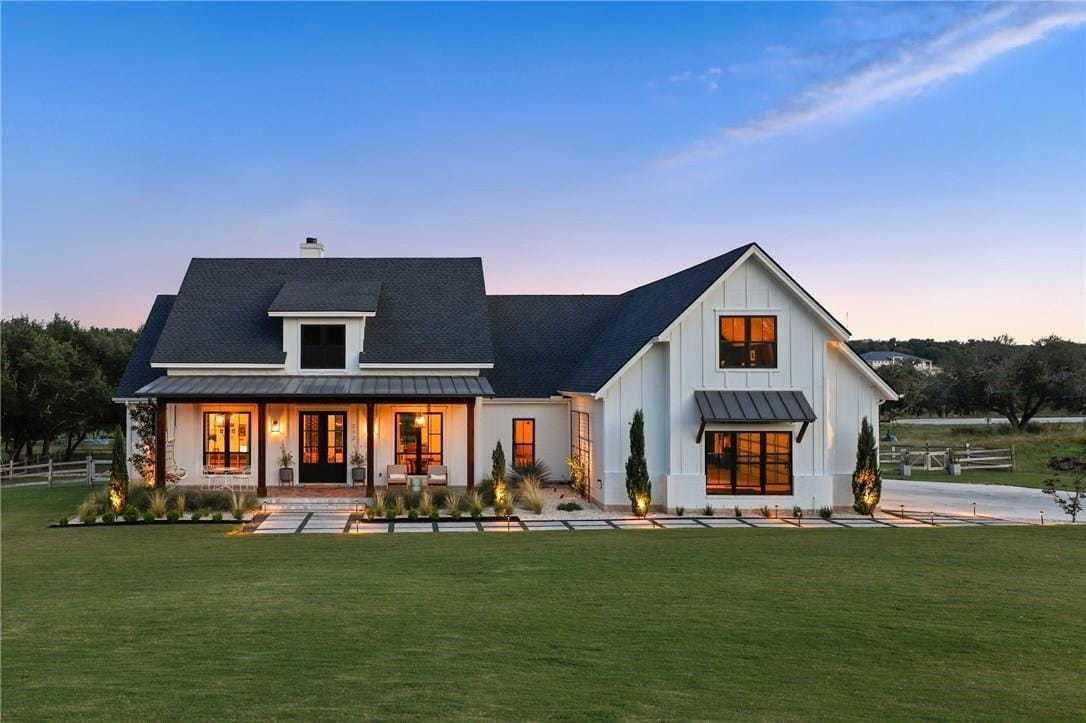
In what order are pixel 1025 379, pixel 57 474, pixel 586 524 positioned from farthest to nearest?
pixel 1025 379 < pixel 57 474 < pixel 586 524

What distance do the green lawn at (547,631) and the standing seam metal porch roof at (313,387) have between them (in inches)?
281

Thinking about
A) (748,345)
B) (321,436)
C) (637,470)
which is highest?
(748,345)

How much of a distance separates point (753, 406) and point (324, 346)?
13.7 m

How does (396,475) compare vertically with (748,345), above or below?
below

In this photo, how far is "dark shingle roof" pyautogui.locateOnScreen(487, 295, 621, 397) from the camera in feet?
79.5

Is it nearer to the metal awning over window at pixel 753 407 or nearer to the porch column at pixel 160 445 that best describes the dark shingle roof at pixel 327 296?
the porch column at pixel 160 445

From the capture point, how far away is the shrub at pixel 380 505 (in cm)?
1742

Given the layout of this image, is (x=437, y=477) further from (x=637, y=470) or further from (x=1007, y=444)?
(x=1007, y=444)

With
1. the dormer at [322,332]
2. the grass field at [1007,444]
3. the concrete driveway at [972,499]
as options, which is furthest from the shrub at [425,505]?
the grass field at [1007,444]

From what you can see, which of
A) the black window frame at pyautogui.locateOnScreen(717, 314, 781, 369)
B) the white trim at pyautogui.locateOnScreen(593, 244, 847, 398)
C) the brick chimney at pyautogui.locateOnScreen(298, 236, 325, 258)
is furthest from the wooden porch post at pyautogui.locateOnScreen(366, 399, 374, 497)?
the black window frame at pyautogui.locateOnScreen(717, 314, 781, 369)

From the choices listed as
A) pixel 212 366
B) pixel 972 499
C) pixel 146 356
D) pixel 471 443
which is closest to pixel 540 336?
pixel 471 443

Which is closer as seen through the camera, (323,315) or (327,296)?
(323,315)

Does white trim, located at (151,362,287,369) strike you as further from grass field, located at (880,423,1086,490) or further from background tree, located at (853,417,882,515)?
grass field, located at (880,423,1086,490)

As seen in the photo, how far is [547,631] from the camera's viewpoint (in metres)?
7.89
